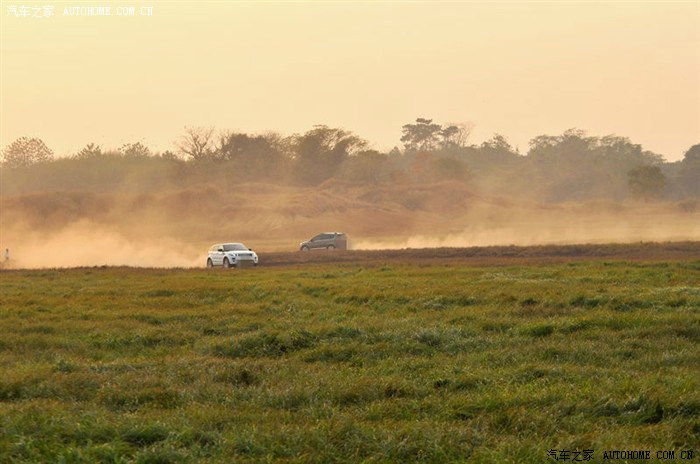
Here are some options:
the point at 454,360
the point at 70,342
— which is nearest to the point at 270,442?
the point at 454,360

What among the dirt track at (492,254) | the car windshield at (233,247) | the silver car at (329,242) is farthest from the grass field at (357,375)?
the silver car at (329,242)

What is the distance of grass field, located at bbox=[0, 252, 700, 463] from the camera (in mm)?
9633

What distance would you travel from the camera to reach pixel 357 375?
44.3 ft

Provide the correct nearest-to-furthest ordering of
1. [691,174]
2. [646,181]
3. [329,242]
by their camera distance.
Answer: [329,242]
[646,181]
[691,174]

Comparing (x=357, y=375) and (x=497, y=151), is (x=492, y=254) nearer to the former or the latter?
(x=357, y=375)

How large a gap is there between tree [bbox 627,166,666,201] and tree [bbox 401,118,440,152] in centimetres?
6975

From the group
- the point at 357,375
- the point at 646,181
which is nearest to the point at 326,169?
the point at 646,181

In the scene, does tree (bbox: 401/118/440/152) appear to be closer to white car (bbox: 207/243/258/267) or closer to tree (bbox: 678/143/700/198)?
tree (bbox: 678/143/700/198)

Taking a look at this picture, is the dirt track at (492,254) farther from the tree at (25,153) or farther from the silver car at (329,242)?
the tree at (25,153)

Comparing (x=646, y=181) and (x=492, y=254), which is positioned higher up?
(x=646, y=181)

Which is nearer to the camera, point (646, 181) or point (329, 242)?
point (329, 242)

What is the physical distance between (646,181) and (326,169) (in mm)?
48596

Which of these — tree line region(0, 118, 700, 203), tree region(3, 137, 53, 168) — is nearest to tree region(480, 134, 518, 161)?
tree line region(0, 118, 700, 203)

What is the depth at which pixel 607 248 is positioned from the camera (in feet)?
166
